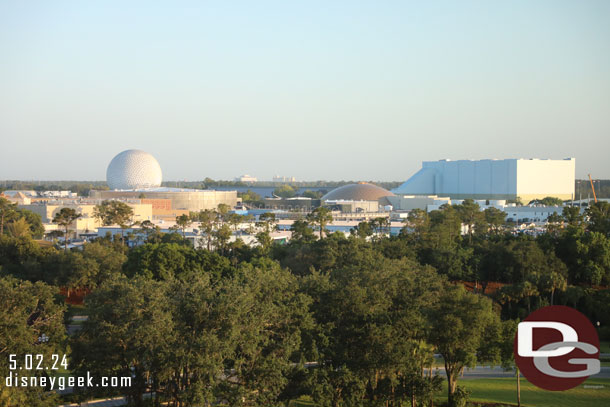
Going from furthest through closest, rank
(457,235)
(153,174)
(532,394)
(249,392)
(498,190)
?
(498,190), (153,174), (457,235), (532,394), (249,392)

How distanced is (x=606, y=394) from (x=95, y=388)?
20110 mm

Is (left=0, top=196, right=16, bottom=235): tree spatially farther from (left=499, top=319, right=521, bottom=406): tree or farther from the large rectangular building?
the large rectangular building

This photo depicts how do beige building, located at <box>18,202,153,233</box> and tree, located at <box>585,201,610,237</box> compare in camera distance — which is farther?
beige building, located at <box>18,202,153,233</box>

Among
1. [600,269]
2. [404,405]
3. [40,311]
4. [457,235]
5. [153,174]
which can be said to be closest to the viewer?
[40,311]

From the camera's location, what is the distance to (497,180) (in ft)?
477

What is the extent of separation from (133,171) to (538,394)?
110 metres

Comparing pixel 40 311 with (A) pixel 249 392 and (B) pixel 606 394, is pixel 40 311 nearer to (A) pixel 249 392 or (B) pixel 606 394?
(A) pixel 249 392

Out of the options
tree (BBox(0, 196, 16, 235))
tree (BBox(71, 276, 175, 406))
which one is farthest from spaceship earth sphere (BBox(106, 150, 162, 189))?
tree (BBox(71, 276, 175, 406))

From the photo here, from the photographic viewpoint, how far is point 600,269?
50.9 metres

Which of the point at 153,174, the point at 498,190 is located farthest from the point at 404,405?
the point at 498,190

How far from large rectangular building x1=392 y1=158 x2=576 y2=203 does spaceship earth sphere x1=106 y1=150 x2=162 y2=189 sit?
2049 inches

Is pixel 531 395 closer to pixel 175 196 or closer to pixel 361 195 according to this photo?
pixel 175 196

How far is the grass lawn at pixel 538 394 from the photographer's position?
97.4ft

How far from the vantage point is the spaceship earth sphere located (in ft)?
433
